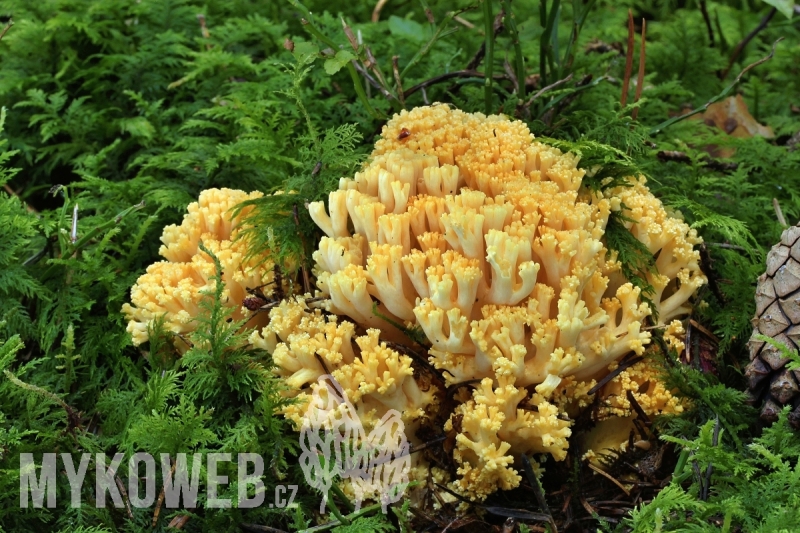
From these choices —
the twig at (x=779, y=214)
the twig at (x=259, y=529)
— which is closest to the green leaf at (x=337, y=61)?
the twig at (x=259, y=529)

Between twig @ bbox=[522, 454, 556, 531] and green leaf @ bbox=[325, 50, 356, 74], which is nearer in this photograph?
twig @ bbox=[522, 454, 556, 531]

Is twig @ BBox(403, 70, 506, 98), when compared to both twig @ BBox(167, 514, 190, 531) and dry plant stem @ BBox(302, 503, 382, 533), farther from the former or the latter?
twig @ BBox(167, 514, 190, 531)

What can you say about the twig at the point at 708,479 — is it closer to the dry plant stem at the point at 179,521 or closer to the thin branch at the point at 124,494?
the dry plant stem at the point at 179,521

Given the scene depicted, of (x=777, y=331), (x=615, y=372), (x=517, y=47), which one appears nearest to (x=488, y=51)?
(x=517, y=47)

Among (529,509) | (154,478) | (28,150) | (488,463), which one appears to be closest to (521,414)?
(488,463)

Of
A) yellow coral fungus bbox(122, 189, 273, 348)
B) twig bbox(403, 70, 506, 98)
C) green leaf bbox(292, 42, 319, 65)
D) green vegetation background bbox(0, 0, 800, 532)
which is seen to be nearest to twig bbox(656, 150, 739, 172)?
green vegetation background bbox(0, 0, 800, 532)

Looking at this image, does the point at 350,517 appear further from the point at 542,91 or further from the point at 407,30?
the point at 407,30

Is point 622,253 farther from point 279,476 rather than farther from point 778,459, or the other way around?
point 279,476
